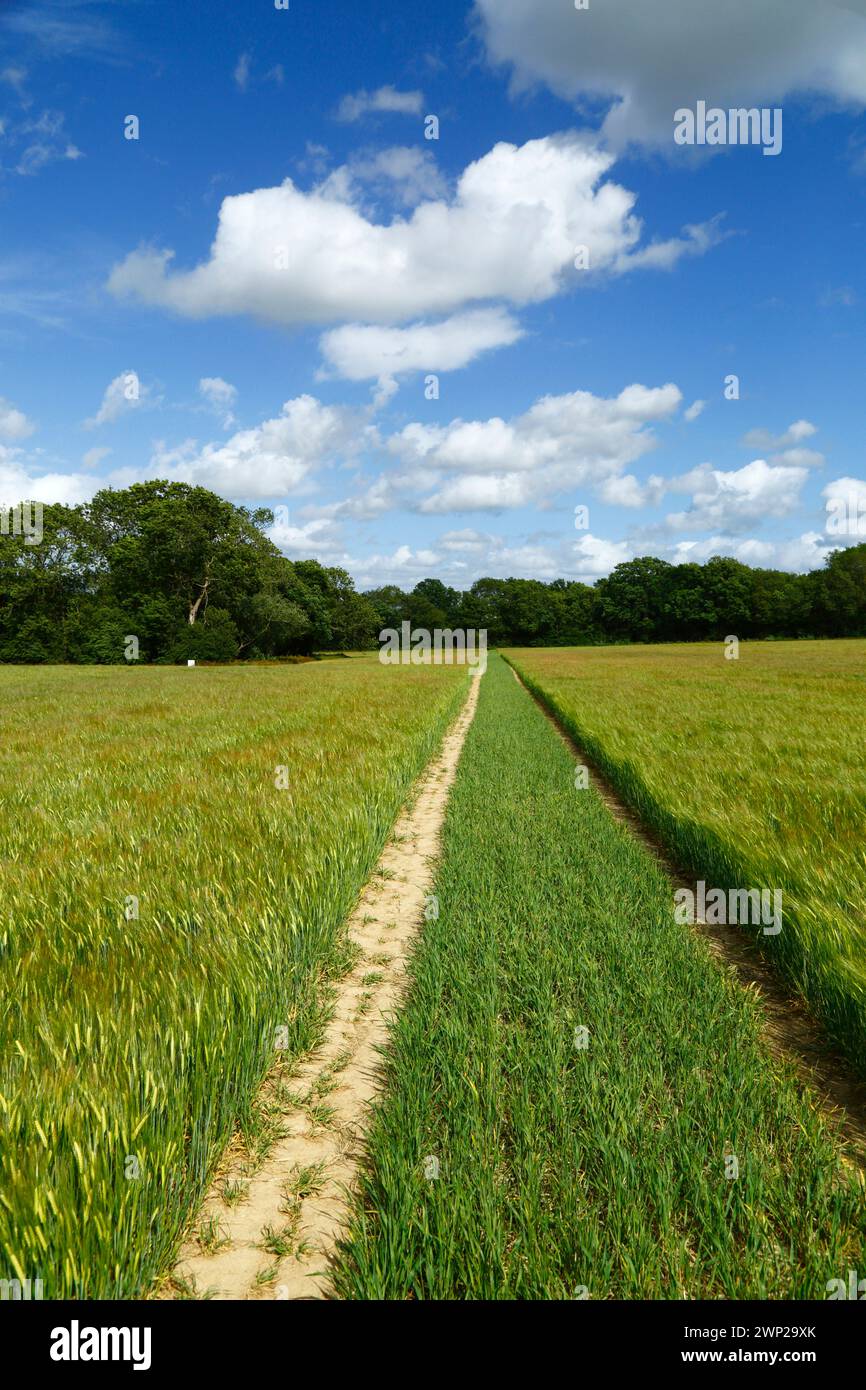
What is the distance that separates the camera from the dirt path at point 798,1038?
2859 millimetres

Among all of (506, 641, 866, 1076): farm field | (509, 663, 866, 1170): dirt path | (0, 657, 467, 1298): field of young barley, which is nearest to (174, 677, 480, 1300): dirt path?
(0, 657, 467, 1298): field of young barley

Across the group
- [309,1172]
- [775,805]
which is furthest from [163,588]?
[309,1172]

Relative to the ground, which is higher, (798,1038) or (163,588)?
(163,588)

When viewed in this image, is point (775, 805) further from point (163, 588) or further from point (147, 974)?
point (163, 588)

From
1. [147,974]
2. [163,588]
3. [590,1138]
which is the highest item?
[163,588]

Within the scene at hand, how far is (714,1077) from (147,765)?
32.0 ft

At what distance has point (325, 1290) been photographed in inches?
80.0

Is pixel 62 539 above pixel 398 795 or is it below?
above

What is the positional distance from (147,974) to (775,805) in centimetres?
686

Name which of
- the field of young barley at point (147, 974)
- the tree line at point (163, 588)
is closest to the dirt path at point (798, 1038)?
the field of young barley at point (147, 974)

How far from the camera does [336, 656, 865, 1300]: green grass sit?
6.48 ft

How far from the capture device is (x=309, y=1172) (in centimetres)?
254
